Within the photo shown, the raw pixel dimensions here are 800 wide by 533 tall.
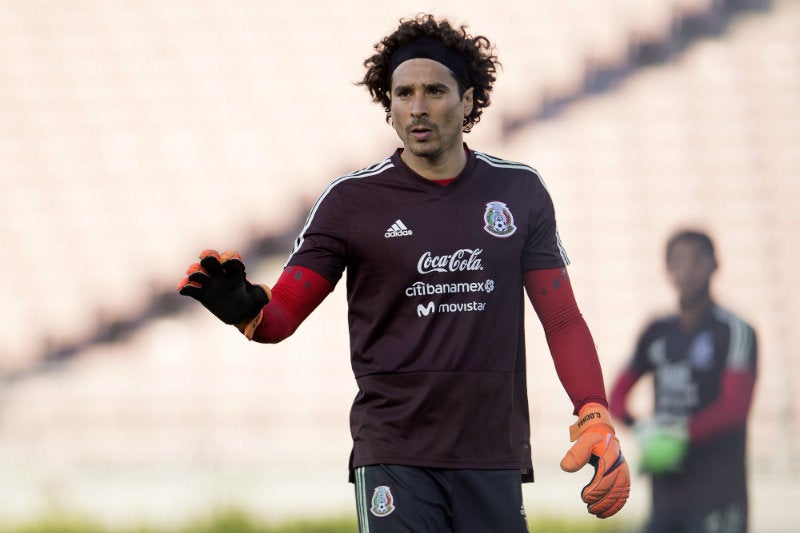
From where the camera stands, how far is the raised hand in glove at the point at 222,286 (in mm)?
2828

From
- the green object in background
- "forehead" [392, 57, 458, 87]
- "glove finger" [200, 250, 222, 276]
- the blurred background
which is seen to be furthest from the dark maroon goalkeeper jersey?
the blurred background

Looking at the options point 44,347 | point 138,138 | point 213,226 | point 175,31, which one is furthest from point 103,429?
point 175,31

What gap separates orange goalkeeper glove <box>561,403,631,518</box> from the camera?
9.96 feet

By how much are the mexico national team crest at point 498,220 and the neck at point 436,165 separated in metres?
0.14

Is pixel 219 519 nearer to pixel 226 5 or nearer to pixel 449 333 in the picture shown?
pixel 226 5

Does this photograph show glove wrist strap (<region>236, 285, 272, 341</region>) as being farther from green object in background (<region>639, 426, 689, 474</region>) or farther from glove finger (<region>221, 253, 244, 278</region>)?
green object in background (<region>639, 426, 689, 474</region>)

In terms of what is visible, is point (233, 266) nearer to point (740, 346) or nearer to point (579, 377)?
point (579, 377)

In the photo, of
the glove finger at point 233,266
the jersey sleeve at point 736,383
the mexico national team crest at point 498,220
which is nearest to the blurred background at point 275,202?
the jersey sleeve at point 736,383

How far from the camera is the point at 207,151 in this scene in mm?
8992

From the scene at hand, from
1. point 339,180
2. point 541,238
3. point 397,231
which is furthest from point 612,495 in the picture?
point 339,180

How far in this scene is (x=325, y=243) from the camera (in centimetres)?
314

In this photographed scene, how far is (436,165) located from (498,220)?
0.73 ft

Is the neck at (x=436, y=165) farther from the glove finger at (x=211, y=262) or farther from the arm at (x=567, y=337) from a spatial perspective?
the glove finger at (x=211, y=262)

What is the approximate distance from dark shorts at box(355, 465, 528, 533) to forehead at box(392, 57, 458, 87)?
98 cm
